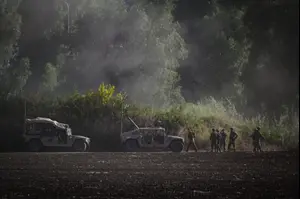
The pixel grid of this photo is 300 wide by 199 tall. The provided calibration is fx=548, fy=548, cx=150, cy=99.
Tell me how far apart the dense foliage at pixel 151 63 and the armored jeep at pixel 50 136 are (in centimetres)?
29

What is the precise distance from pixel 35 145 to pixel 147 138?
2922mm

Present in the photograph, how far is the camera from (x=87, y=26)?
31.3ft

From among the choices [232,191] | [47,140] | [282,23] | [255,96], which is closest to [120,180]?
[232,191]

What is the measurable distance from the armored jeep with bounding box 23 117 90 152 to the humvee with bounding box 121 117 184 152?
3.40 ft

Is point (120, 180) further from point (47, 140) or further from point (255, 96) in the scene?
point (47, 140)

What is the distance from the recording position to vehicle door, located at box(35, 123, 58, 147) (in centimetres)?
1366

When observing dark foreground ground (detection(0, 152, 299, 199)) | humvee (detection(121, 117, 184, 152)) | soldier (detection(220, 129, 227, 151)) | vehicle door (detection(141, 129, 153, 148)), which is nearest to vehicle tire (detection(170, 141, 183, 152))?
humvee (detection(121, 117, 184, 152))

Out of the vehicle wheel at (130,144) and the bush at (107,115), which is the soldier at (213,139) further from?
the vehicle wheel at (130,144)

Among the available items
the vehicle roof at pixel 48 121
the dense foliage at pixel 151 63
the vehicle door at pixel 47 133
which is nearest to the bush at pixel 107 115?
the dense foliage at pixel 151 63

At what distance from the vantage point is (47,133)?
563 inches

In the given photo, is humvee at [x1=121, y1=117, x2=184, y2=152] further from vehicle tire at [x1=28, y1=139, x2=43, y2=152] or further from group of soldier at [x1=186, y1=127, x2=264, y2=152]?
vehicle tire at [x1=28, y1=139, x2=43, y2=152]

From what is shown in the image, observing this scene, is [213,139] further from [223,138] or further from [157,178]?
[157,178]

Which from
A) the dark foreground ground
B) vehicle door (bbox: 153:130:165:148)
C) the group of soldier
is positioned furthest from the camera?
vehicle door (bbox: 153:130:165:148)

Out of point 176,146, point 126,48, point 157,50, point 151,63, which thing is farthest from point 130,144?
point 157,50
